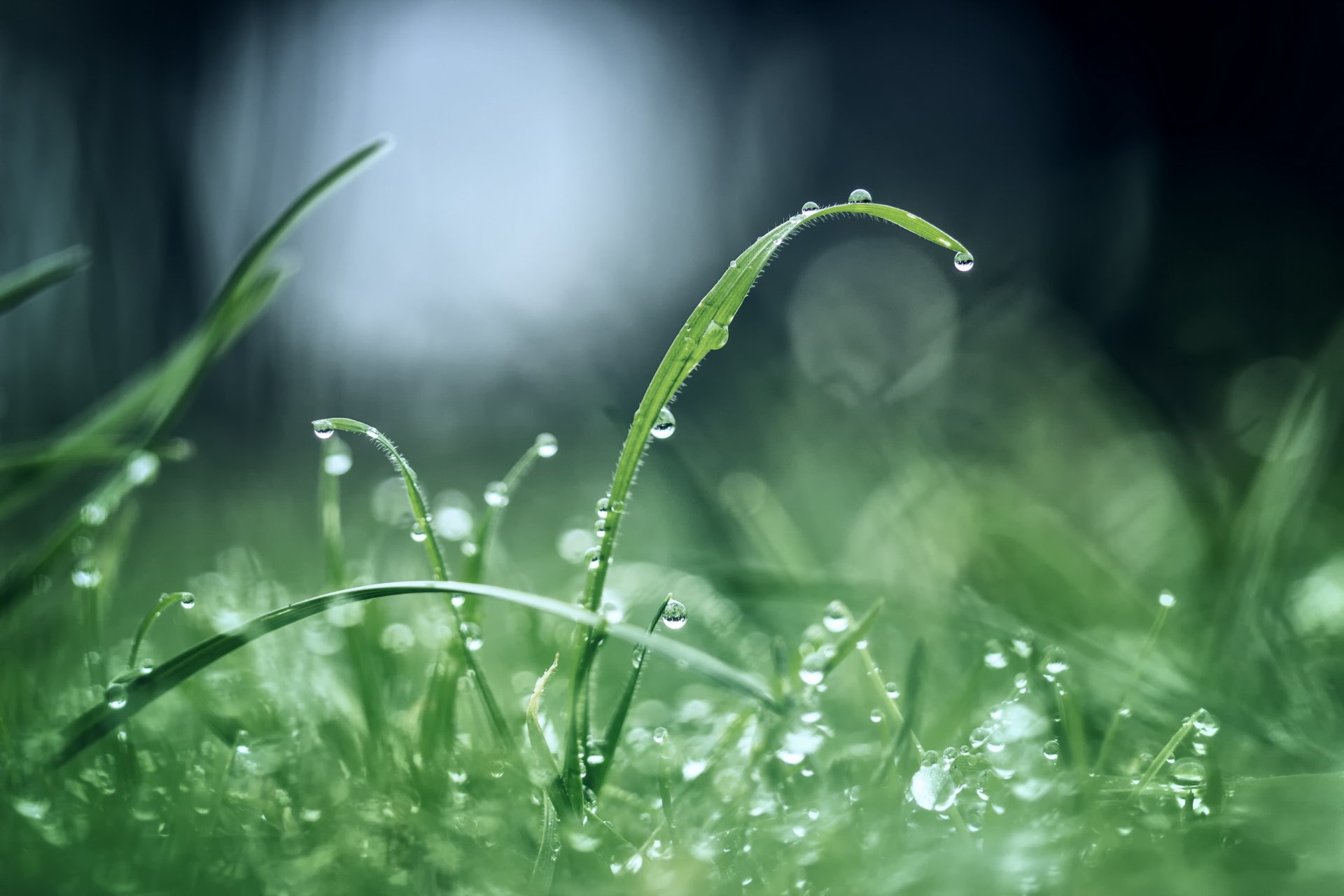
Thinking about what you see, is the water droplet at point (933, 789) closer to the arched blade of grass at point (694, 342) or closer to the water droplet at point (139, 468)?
the arched blade of grass at point (694, 342)

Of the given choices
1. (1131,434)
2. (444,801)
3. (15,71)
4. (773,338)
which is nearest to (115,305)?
(15,71)

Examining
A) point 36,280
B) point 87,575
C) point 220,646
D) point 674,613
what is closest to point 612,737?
point 674,613

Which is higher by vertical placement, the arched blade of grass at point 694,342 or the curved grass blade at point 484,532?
the arched blade of grass at point 694,342

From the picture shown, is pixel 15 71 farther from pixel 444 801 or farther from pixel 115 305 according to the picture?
pixel 444 801

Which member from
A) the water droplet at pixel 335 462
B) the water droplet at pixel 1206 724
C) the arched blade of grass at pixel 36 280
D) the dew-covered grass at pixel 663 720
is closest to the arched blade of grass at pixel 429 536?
the dew-covered grass at pixel 663 720

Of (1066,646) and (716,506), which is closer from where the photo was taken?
(1066,646)

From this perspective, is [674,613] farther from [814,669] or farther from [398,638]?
[398,638]

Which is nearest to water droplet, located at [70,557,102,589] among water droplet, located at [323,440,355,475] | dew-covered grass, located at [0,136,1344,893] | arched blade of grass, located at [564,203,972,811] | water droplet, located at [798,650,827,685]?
dew-covered grass, located at [0,136,1344,893]
